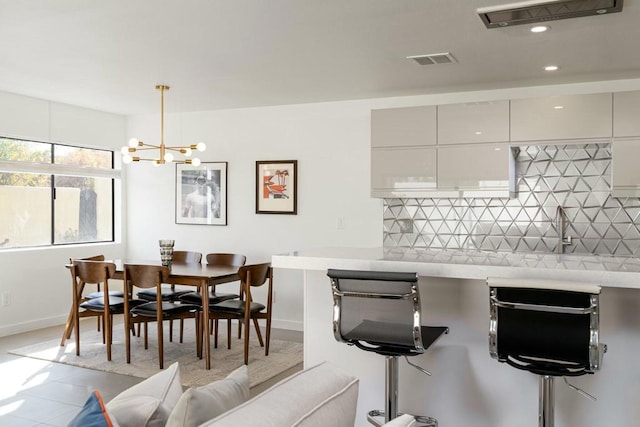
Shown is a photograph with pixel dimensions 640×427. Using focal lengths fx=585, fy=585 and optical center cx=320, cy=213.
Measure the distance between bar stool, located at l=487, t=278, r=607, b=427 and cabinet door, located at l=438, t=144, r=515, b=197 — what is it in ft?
8.97

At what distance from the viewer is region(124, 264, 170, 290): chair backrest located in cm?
458

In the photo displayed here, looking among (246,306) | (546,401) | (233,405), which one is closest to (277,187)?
(246,306)

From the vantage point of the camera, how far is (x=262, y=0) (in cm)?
314

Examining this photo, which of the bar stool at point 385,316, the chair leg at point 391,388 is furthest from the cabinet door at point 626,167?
the chair leg at point 391,388

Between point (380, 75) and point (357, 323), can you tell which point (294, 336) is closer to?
point (380, 75)

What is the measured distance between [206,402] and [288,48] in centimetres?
311

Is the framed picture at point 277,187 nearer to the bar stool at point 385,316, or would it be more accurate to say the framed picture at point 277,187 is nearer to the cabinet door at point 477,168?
the cabinet door at point 477,168

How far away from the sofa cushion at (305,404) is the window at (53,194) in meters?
5.37

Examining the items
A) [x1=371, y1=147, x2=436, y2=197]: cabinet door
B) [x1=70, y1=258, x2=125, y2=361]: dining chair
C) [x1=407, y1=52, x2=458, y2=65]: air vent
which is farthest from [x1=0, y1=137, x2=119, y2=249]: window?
[x1=407, y1=52, x2=458, y2=65]: air vent

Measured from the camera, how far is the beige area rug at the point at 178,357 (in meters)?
4.58

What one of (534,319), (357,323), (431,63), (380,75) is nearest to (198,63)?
(380,75)

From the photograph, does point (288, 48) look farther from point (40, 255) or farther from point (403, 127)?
point (40, 255)

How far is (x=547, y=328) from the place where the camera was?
7.78ft

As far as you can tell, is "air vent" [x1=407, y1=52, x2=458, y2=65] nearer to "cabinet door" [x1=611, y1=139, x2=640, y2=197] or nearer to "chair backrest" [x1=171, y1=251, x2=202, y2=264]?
"cabinet door" [x1=611, y1=139, x2=640, y2=197]
